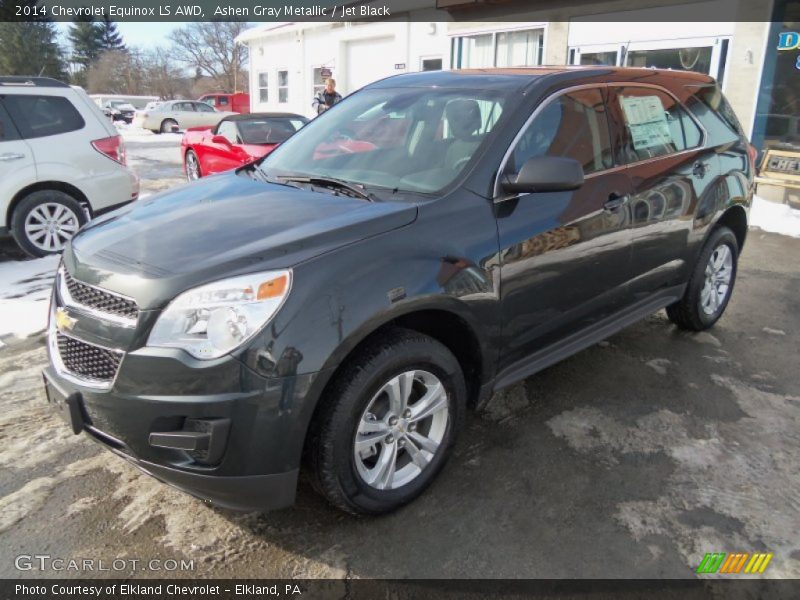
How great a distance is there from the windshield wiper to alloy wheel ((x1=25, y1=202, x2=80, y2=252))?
4.26m

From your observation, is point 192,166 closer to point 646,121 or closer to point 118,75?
point 646,121

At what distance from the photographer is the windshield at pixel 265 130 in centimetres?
916

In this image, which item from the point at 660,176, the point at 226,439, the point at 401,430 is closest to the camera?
the point at 226,439

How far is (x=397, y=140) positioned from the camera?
10.7 ft

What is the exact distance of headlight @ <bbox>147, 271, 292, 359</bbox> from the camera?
2129 mm

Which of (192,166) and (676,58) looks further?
(676,58)

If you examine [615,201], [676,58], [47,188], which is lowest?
[47,188]

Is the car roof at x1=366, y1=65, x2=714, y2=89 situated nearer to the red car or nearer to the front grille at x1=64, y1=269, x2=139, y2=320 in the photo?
the front grille at x1=64, y1=269, x2=139, y2=320

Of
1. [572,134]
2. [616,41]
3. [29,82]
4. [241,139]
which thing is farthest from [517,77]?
[616,41]

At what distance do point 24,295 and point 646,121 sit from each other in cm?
506

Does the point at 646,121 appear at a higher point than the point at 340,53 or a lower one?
lower

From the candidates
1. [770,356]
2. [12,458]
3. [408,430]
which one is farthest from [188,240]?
[770,356]

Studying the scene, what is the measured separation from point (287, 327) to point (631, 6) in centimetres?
1187

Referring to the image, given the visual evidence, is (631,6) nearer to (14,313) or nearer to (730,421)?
(730,421)
